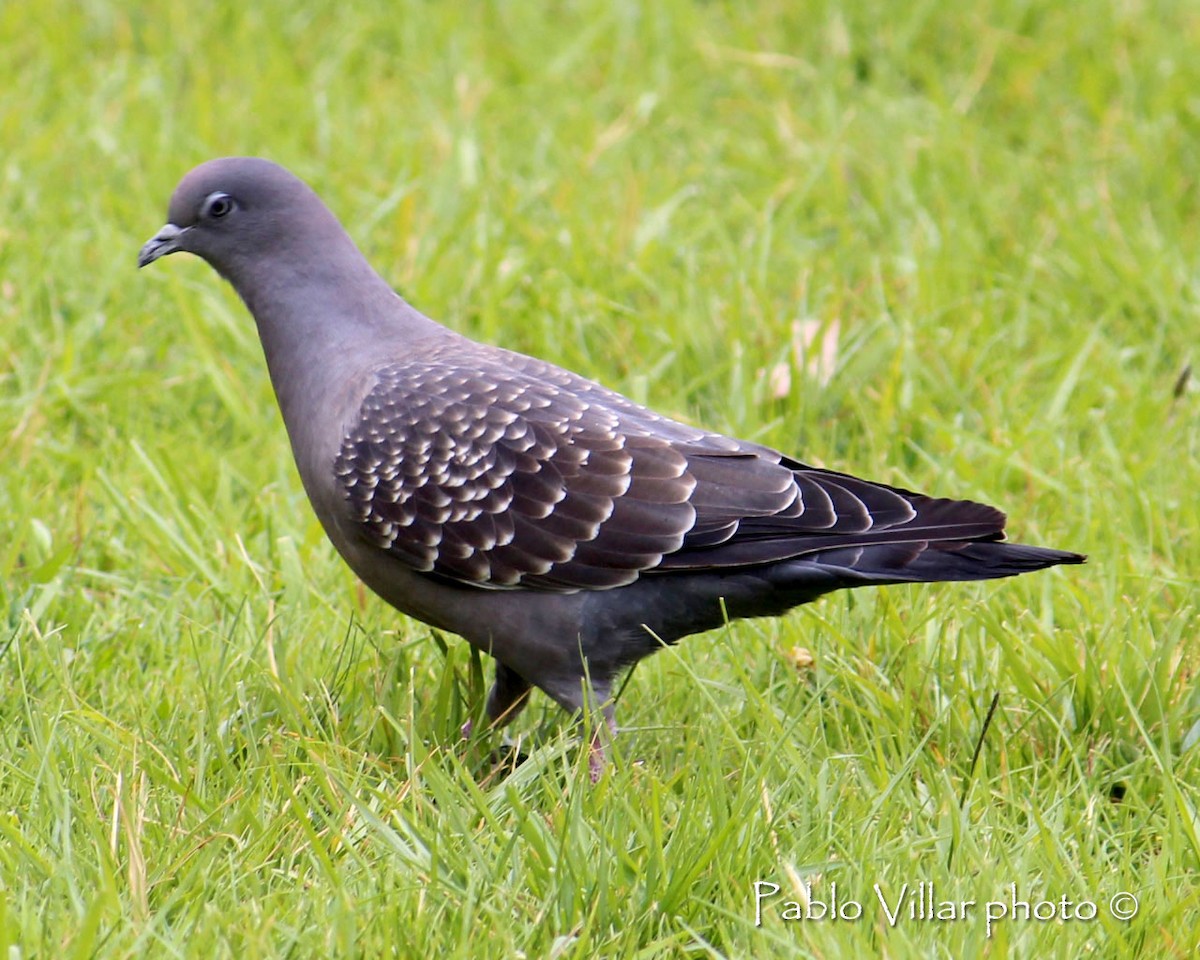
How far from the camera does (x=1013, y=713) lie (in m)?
4.15

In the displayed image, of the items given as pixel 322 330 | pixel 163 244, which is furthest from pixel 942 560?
pixel 163 244

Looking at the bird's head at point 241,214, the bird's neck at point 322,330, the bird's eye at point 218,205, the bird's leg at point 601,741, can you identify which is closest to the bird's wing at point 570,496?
the bird's neck at point 322,330

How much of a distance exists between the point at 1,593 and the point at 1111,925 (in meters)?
2.92

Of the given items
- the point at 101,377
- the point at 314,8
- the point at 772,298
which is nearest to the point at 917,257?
the point at 772,298

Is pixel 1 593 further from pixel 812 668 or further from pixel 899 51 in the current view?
pixel 899 51

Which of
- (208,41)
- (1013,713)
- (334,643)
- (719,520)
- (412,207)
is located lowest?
(1013,713)

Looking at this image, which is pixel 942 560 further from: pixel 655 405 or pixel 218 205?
pixel 218 205

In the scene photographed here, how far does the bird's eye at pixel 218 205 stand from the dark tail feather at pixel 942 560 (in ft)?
6.22

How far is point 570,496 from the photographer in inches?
158

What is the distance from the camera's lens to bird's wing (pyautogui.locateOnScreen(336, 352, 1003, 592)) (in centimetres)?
390

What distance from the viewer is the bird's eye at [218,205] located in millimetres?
4484

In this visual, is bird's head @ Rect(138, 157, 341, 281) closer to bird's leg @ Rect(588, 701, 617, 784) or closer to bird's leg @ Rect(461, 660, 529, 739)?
bird's leg @ Rect(461, 660, 529, 739)

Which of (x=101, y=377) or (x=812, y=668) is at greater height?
(x=101, y=377)

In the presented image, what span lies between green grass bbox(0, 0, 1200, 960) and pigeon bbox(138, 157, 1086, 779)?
22 cm
